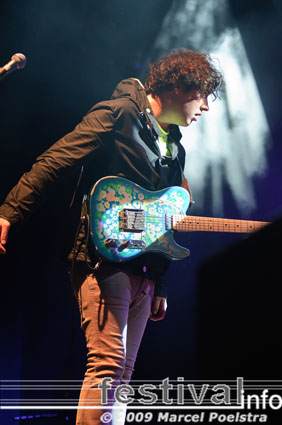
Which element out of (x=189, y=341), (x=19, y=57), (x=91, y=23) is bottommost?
(x=189, y=341)

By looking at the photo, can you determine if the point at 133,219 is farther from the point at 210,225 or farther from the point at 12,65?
the point at 12,65

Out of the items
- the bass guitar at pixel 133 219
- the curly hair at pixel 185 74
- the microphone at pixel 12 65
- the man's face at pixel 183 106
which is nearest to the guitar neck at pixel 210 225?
the bass guitar at pixel 133 219

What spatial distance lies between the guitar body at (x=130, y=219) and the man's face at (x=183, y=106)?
0.35 metres

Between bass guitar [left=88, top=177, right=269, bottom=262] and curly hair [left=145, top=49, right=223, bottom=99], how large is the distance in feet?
1.73

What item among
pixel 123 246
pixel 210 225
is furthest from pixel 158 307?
pixel 210 225

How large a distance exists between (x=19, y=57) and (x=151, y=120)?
0.64 m

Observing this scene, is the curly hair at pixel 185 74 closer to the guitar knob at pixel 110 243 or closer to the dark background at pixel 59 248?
the dark background at pixel 59 248

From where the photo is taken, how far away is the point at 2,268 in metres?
2.14

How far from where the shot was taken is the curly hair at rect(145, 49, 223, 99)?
6.68 ft

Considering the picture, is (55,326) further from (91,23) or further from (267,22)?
(267,22)

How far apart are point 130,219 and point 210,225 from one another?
0.52 metres

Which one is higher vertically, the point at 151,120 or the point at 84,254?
the point at 151,120

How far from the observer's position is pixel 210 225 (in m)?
2.04

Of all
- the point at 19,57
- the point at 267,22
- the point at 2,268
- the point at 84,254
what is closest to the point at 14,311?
the point at 2,268
